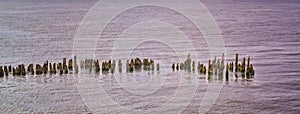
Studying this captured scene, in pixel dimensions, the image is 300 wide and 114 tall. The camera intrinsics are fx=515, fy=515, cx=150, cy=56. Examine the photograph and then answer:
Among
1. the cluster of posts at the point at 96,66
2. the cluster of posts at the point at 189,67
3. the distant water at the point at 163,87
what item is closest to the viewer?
the distant water at the point at 163,87

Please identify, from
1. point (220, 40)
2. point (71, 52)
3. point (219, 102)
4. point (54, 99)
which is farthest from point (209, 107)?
point (220, 40)

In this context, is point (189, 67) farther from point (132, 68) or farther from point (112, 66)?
point (112, 66)

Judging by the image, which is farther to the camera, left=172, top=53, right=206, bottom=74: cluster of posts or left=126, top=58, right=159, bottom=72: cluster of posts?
left=126, top=58, right=159, bottom=72: cluster of posts

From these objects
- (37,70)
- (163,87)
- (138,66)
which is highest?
(138,66)

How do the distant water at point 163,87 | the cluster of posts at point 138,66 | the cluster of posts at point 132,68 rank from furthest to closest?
the cluster of posts at point 138,66 < the cluster of posts at point 132,68 < the distant water at point 163,87

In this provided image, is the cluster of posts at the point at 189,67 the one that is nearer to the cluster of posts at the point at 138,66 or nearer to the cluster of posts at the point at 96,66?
the cluster of posts at the point at 138,66


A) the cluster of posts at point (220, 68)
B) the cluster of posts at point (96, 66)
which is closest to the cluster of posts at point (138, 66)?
the cluster of posts at point (96, 66)

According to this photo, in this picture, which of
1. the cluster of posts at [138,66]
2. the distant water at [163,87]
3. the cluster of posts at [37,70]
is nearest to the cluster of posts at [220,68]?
the distant water at [163,87]

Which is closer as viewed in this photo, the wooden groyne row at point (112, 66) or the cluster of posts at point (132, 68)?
the cluster of posts at point (132, 68)

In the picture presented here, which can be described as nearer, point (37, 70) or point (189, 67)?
point (37, 70)

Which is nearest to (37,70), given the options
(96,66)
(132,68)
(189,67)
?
(96,66)

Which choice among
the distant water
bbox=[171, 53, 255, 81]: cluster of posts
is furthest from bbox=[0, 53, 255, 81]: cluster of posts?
the distant water

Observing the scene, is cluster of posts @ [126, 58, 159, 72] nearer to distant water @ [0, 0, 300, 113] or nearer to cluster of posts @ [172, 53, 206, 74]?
distant water @ [0, 0, 300, 113]

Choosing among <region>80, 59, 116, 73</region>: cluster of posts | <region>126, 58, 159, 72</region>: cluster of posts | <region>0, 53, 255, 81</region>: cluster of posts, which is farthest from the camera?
<region>126, 58, 159, 72</region>: cluster of posts
